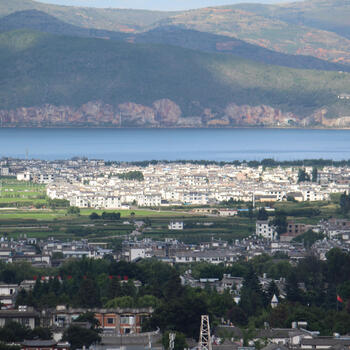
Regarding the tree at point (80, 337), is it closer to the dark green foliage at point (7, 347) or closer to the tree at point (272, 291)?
the dark green foliage at point (7, 347)

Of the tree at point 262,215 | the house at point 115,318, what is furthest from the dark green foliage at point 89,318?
the tree at point 262,215

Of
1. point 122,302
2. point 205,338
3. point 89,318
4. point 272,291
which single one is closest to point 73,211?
point 272,291

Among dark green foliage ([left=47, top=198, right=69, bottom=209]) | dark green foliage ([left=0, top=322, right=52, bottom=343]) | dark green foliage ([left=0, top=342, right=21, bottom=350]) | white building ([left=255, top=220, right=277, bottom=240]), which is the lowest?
white building ([left=255, top=220, right=277, bottom=240])

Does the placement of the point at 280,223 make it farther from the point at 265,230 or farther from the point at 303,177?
the point at 303,177

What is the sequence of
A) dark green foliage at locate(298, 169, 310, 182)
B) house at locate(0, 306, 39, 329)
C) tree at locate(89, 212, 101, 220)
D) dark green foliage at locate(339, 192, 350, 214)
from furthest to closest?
dark green foliage at locate(298, 169, 310, 182) < dark green foliage at locate(339, 192, 350, 214) < tree at locate(89, 212, 101, 220) < house at locate(0, 306, 39, 329)

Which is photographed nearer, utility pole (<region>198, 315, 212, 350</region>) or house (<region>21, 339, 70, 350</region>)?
utility pole (<region>198, 315, 212, 350</region>)

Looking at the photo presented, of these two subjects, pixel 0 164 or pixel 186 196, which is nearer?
pixel 186 196

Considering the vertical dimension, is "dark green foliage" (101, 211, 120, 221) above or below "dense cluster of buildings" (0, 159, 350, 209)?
below

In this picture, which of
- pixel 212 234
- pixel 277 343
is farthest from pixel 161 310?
pixel 212 234

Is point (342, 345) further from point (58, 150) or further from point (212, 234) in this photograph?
point (58, 150)

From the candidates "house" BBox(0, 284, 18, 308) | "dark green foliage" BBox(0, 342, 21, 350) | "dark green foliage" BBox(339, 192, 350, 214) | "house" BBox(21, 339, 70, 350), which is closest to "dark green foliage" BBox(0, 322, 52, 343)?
"house" BBox(21, 339, 70, 350)

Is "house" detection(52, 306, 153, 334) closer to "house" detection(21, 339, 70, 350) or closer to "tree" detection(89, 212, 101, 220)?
"house" detection(21, 339, 70, 350)
